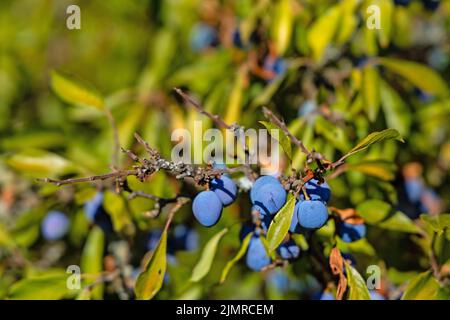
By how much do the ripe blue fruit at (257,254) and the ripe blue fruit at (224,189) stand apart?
0.51 feet

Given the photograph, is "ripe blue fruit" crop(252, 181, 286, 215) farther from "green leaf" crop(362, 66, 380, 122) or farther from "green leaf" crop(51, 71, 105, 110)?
"green leaf" crop(51, 71, 105, 110)

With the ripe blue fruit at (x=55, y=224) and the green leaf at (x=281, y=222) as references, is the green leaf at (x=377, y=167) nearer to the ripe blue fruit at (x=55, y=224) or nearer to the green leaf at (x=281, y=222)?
the green leaf at (x=281, y=222)

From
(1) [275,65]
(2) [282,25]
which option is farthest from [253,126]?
(2) [282,25]

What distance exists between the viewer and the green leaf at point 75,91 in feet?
4.79

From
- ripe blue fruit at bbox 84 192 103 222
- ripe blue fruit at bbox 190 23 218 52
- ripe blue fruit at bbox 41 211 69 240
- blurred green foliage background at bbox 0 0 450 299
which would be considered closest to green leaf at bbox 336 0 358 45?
blurred green foliage background at bbox 0 0 450 299

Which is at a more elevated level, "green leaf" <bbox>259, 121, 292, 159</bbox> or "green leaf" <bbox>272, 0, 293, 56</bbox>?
"green leaf" <bbox>272, 0, 293, 56</bbox>

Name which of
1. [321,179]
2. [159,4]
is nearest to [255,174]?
[321,179]

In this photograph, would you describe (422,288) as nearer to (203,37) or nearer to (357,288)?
(357,288)

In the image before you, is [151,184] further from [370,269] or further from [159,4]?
[159,4]

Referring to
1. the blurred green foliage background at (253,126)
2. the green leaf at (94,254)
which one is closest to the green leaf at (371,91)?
the blurred green foliage background at (253,126)

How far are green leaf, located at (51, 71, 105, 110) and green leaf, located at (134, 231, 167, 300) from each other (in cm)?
47

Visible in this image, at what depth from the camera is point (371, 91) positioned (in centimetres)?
142

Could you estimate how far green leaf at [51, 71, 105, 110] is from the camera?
1.46 m

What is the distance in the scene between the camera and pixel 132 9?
88.2 inches
